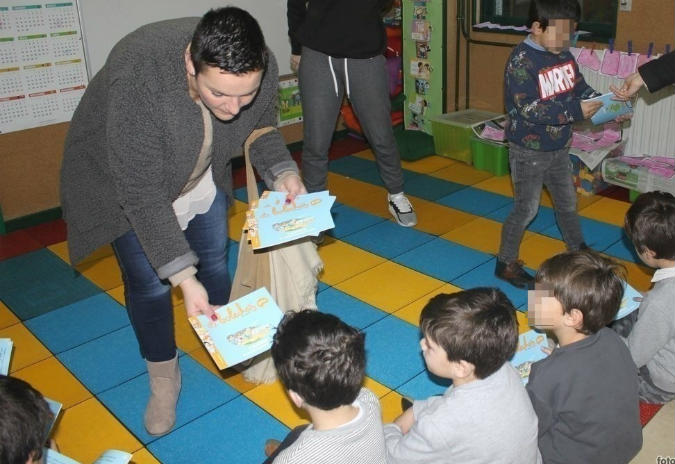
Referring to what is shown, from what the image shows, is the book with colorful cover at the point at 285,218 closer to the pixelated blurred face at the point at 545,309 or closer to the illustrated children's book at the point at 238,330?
the illustrated children's book at the point at 238,330

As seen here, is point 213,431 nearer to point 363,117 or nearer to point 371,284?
point 371,284

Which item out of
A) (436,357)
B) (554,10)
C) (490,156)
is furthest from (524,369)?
(490,156)

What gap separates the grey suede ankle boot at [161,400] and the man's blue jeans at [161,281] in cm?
6

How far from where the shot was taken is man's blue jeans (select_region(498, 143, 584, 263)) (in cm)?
324

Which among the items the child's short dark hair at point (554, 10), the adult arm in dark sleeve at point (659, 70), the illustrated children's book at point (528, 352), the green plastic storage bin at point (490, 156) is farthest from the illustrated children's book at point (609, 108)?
the green plastic storage bin at point (490, 156)

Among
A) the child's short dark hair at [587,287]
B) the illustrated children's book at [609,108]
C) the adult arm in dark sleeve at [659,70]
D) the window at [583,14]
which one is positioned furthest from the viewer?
the window at [583,14]

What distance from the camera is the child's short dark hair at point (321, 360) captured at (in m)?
1.68

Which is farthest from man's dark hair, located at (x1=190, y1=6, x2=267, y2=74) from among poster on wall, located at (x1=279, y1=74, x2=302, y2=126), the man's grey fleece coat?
poster on wall, located at (x1=279, y1=74, x2=302, y2=126)

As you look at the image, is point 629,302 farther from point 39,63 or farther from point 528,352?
point 39,63

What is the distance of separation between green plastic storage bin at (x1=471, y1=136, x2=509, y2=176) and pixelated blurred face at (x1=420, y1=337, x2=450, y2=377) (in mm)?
3184

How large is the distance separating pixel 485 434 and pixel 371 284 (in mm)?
1872

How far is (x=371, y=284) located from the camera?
3562mm

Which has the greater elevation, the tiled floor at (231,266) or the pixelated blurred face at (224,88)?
the pixelated blurred face at (224,88)

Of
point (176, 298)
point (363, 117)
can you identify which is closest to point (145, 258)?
point (176, 298)
